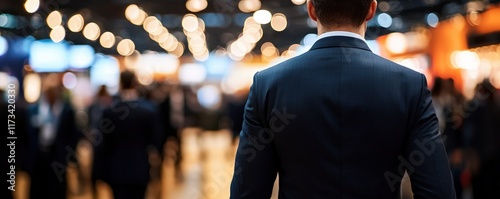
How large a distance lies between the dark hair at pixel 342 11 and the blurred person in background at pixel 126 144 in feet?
12.5

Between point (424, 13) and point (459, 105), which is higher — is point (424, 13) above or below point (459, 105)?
above

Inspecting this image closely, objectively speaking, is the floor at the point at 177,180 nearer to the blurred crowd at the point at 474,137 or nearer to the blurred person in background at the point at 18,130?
the blurred person in background at the point at 18,130

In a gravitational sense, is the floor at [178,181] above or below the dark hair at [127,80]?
below

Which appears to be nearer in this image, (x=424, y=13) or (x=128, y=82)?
(x=128, y=82)

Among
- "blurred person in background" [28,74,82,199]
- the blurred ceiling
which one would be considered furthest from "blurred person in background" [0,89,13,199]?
the blurred ceiling

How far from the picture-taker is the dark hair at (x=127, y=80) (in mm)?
5934

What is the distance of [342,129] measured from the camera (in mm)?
2012

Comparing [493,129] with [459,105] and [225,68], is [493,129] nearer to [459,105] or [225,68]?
[459,105]

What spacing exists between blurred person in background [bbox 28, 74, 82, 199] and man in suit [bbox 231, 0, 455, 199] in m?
5.16

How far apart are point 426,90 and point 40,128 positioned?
586 centimetres

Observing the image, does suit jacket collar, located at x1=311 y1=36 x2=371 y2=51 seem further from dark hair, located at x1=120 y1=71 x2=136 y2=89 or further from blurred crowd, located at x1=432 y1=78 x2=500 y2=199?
blurred crowd, located at x1=432 y1=78 x2=500 y2=199

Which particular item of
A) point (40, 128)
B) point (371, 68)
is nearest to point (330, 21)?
point (371, 68)

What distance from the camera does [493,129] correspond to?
6.86m

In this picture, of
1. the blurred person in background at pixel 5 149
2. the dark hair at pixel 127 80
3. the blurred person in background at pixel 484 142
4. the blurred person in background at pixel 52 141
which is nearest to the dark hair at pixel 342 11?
the dark hair at pixel 127 80
